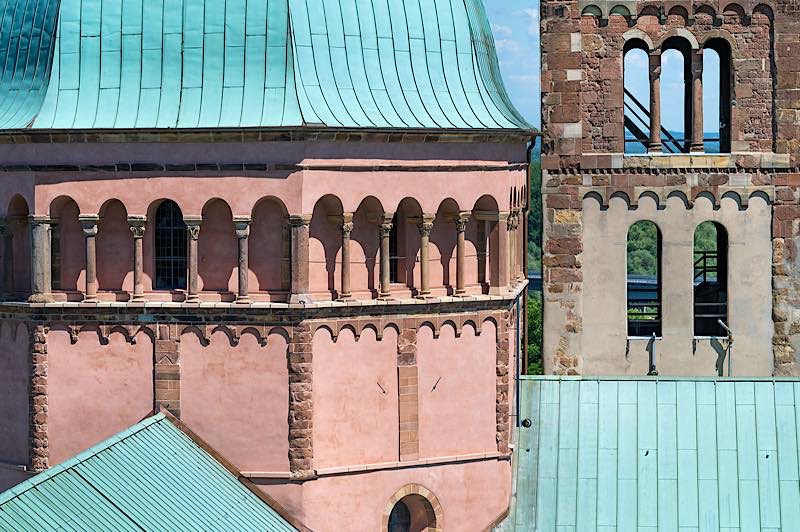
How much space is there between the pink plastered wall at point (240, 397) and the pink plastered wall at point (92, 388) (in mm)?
867

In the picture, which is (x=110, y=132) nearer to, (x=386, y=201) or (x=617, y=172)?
(x=386, y=201)

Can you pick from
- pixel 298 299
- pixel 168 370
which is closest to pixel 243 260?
pixel 298 299

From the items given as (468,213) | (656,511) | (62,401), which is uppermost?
(468,213)

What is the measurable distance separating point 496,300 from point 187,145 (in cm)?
718

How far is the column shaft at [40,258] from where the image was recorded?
34875mm

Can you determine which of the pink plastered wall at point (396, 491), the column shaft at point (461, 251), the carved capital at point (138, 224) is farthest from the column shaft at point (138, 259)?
the column shaft at point (461, 251)

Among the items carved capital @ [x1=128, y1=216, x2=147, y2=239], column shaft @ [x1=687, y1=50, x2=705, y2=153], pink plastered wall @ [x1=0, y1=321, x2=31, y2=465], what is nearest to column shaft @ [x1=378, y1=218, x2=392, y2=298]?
carved capital @ [x1=128, y1=216, x2=147, y2=239]

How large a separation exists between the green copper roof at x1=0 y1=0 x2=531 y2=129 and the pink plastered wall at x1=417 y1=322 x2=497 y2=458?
438 cm

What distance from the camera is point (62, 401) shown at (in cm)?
3528

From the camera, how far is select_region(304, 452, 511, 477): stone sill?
34.9 metres

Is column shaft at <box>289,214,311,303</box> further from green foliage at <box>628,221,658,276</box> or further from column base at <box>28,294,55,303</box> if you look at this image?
green foliage at <box>628,221,658,276</box>

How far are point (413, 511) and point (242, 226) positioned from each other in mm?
6900

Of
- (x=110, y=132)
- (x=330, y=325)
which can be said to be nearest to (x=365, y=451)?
(x=330, y=325)

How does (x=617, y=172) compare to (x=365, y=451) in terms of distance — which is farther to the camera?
(x=617, y=172)
